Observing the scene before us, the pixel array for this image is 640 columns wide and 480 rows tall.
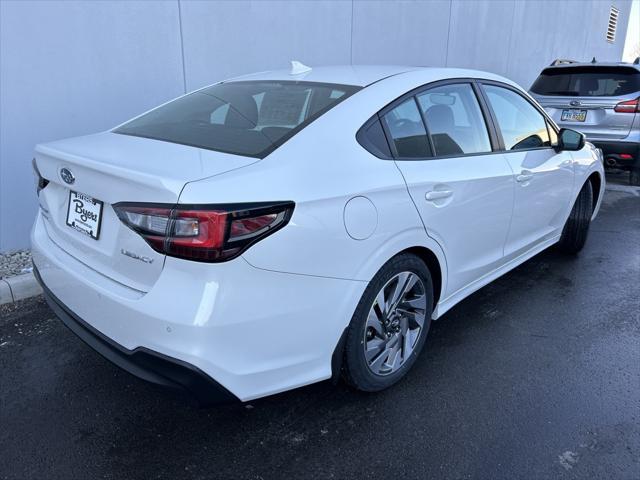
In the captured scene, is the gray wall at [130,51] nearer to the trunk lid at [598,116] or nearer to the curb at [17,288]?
the curb at [17,288]

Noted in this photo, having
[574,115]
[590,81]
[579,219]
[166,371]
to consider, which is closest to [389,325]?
[166,371]

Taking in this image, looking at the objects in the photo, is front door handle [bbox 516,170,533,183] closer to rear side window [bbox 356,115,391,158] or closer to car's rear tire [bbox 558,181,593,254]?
rear side window [bbox 356,115,391,158]

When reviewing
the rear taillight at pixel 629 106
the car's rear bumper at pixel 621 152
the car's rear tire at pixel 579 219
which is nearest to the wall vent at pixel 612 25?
the rear taillight at pixel 629 106

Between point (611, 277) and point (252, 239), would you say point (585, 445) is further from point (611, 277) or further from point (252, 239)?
point (611, 277)

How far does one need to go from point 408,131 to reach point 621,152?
229 inches

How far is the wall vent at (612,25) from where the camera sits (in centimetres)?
1517

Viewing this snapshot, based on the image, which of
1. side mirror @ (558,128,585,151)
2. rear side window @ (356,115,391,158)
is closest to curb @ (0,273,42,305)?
rear side window @ (356,115,391,158)

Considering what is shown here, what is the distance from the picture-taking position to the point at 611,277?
14.2ft

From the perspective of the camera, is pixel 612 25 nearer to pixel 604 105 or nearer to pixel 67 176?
pixel 604 105

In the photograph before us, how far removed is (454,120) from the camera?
3.00m

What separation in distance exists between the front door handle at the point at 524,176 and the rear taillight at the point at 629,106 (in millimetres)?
4597

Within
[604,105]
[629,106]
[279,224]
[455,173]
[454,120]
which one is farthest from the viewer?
[604,105]

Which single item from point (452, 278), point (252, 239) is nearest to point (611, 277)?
point (452, 278)

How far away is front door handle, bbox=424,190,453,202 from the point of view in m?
2.56
